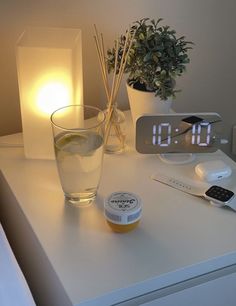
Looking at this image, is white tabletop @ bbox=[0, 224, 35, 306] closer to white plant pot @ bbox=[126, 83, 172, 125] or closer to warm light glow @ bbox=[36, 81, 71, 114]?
warm light glow @ bbox=[36, 81, 71, 114]

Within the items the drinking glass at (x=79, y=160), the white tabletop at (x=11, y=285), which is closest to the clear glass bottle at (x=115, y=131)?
the drinking glass at (x=79, y=160)

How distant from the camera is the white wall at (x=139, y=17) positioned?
42.6 inches

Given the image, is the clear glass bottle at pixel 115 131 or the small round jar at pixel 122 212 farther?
the clear glass bottle at pixel 115 131

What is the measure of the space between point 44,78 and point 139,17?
1.17 ft

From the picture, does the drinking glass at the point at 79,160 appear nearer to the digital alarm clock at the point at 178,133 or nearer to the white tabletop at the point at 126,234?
the white tabletop at the point at 126,234

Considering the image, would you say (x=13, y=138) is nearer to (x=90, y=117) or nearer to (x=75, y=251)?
(x=90, y=117)

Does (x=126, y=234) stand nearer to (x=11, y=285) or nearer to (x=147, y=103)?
(x=11, y=285)

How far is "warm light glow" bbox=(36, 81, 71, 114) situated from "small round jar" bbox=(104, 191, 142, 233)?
0.85ft

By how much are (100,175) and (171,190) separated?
0.14 meters

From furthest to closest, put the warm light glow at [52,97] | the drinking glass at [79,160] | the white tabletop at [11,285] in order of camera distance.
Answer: the warm light glow at [52,97] < the drinking glass at [79,160] < the white tabletop at [11,285]

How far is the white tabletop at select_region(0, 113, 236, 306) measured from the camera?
729mm

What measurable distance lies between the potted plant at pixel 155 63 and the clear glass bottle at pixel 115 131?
6 centimetres

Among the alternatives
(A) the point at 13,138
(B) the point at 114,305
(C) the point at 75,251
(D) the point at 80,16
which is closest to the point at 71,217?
(C) the point at 75,251

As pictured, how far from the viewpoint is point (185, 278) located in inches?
29.9
